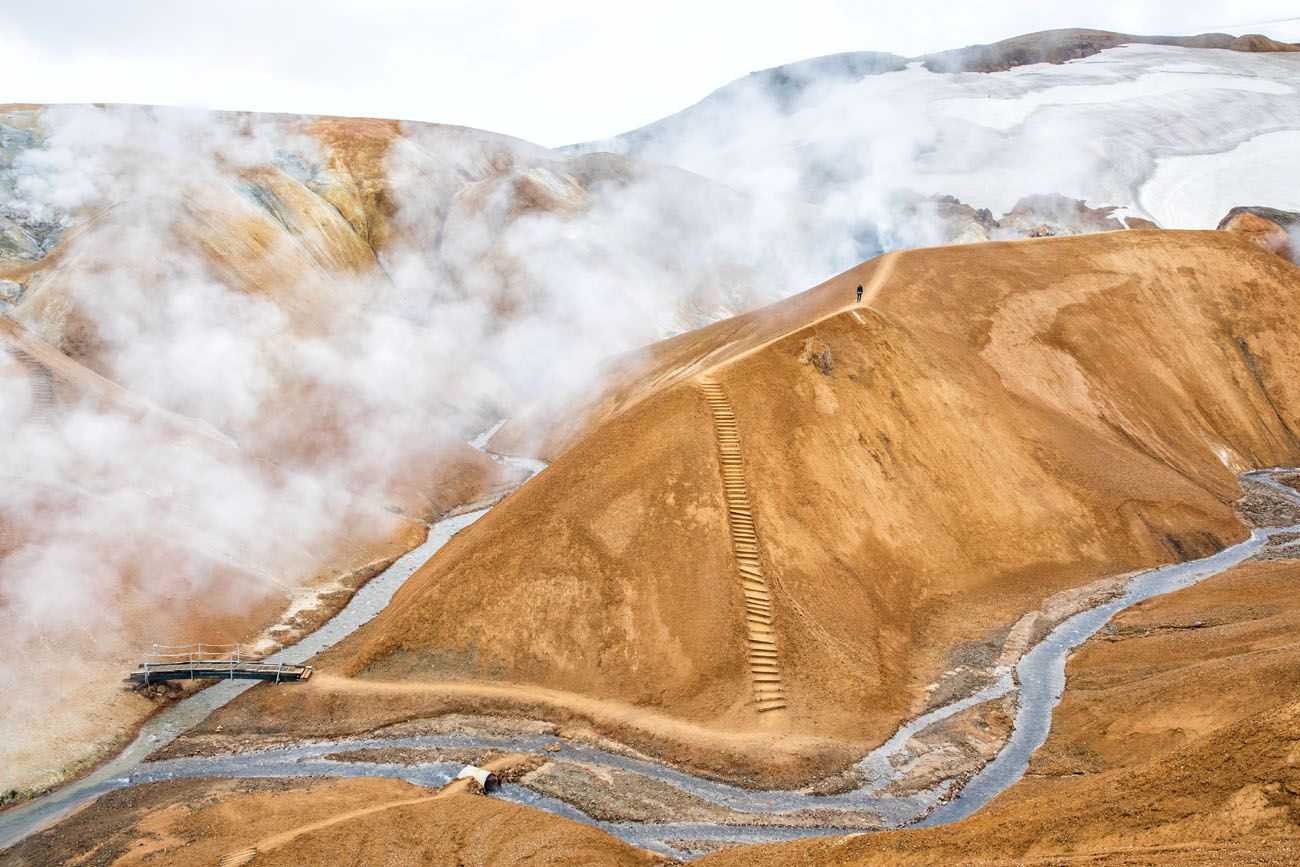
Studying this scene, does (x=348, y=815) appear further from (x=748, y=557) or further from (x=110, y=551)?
(x=110, y=551)

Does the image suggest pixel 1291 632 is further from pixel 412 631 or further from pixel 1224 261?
pixel 1224 261

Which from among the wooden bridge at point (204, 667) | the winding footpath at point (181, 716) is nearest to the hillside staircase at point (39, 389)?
the wooden bridge at point (204, 667)

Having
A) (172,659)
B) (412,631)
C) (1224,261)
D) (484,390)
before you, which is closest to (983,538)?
(412,631)

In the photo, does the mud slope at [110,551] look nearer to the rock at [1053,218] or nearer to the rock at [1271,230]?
the rock at [1271,230]

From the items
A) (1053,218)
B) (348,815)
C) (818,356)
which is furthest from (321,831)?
(1053,218)

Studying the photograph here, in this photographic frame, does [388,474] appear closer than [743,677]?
No
